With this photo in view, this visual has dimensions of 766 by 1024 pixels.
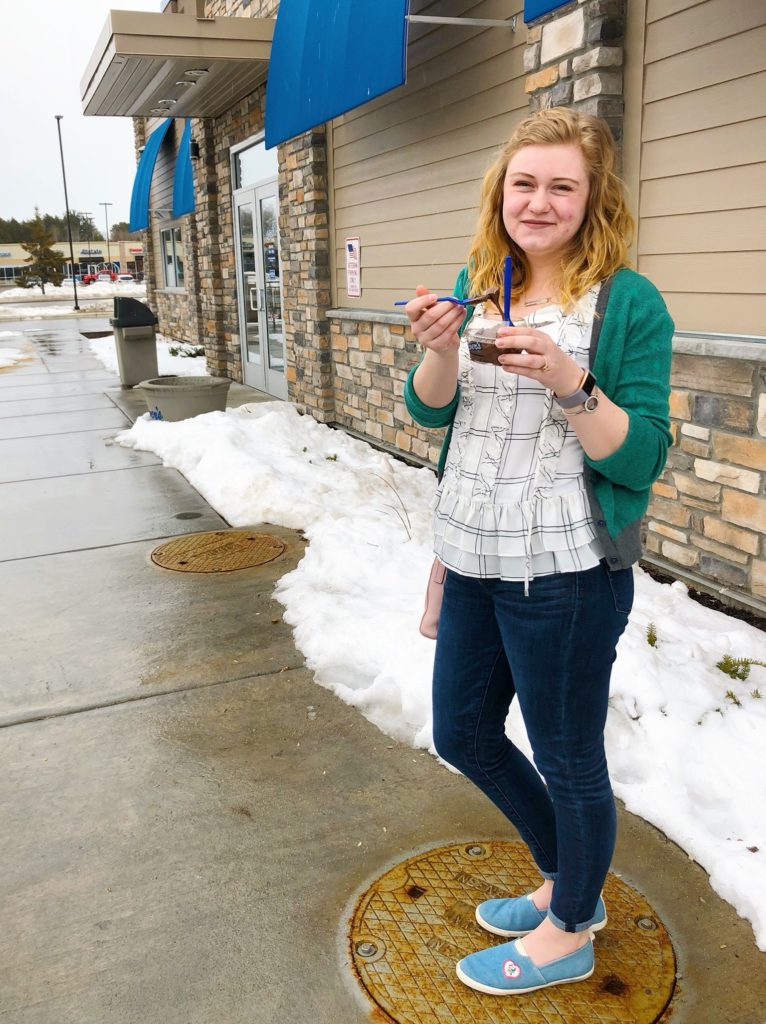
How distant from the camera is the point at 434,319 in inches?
69.6

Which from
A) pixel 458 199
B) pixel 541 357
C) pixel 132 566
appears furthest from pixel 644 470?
pixel 458 199

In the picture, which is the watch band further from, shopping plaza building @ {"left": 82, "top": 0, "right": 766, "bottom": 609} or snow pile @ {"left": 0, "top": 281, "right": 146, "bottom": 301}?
snow pile @ {"left": 0, "top": 281, "right": 146, "bottom": 301}

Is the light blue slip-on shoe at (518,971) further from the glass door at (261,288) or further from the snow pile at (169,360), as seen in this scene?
the snow pile at (169,360)

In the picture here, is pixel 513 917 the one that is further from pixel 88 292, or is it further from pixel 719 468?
pixel 88 292

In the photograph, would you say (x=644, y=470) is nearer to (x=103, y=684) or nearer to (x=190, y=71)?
(x=103, y=684)

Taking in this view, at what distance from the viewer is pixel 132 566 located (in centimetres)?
538

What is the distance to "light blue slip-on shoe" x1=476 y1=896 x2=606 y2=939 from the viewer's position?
2289mm

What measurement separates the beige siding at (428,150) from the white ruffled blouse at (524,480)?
13.8 ft

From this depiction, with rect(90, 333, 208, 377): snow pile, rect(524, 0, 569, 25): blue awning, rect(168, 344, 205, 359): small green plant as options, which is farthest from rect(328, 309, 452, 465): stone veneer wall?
rect(168, 344, 205, 359): small green plant

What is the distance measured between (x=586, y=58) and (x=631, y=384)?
11.5ft

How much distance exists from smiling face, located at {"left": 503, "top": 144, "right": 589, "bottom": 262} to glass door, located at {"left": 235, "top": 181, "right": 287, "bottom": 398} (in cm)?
890

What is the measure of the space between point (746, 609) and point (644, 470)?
2.76 meters

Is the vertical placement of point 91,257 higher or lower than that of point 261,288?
higher

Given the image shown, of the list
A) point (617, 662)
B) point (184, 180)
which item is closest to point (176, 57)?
point (184, 180)
